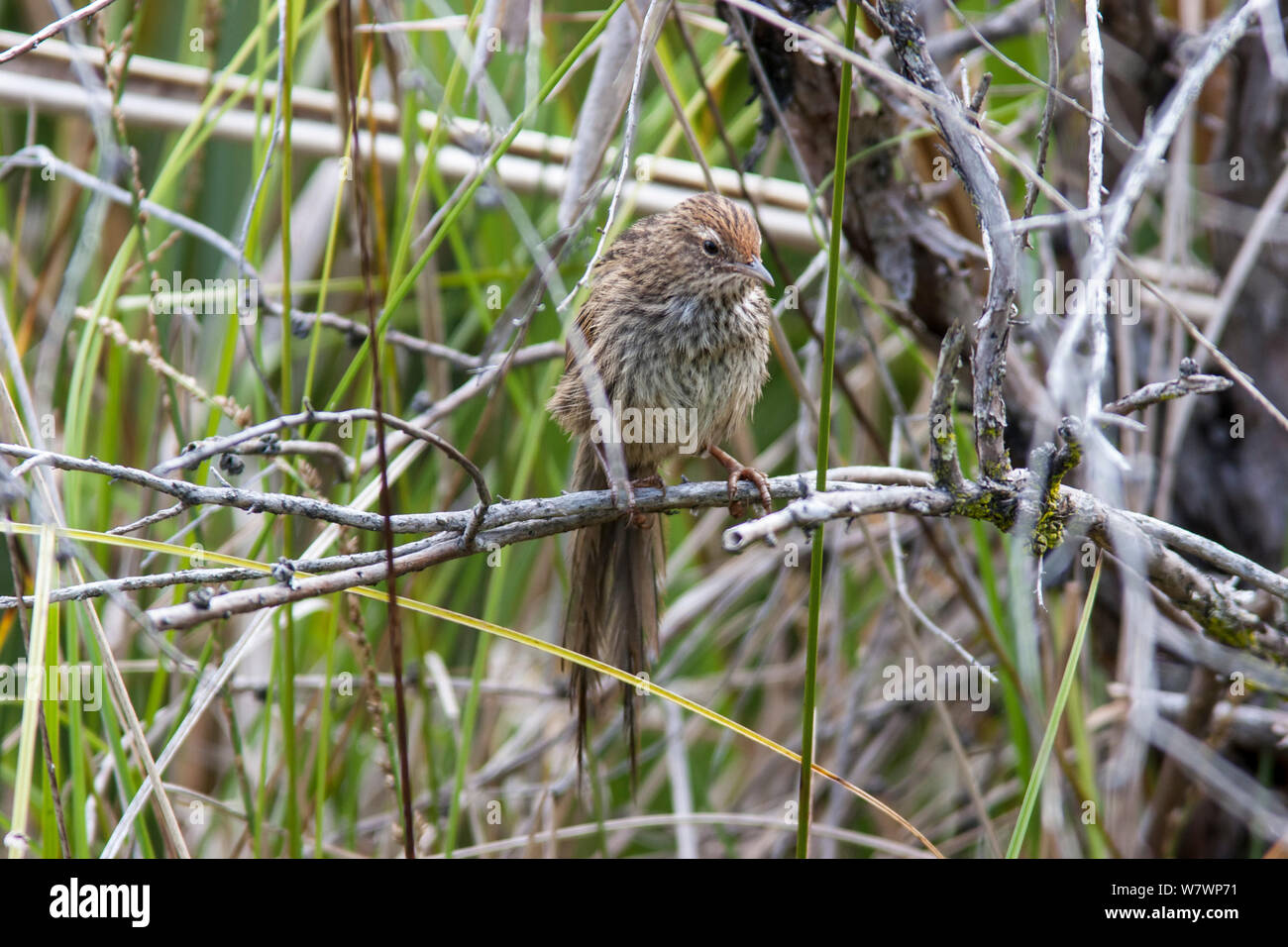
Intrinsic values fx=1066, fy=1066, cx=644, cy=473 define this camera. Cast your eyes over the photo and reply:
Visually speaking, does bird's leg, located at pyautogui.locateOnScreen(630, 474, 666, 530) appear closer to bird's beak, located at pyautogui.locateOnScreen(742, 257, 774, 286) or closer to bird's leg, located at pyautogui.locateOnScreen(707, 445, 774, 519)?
bird's leg, located at pyautogui.locateOnScreen(707, 445, 774, 519)

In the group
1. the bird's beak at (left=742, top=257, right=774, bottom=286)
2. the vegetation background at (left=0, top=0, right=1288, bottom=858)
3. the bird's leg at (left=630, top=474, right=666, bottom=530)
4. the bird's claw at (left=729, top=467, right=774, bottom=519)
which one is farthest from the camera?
the bird's beak at (left=742, top=257, right=774, bottom=286)

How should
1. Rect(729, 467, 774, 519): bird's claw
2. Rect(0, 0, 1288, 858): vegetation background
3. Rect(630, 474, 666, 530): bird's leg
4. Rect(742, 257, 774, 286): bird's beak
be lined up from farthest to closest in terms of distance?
Rect(742, 257, 774, 286): bird's beak → Rect(630, 474, 666, 530): bird's leg → Rect(0, 0, 1288, 858): vegetation background → Rect(729, 467, 774, 519): bird's claw

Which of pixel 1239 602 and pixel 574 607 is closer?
pixel 1239 602

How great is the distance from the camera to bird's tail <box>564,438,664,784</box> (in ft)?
9.93

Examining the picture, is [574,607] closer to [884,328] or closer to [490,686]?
[490,686]

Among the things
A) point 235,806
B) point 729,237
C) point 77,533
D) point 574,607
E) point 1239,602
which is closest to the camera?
point 77,533

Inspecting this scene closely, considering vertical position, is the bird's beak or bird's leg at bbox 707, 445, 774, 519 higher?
the bird's beak

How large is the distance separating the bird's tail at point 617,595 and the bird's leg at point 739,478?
26 centimetres

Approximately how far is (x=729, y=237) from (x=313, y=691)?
2113mm

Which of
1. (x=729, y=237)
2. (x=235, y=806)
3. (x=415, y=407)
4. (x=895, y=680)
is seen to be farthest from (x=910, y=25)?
(x=235, y=806)

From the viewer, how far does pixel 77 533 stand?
73.3 inches

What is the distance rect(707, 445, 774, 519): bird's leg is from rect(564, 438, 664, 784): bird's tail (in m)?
0.26

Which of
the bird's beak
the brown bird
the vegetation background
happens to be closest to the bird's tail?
the brown bird

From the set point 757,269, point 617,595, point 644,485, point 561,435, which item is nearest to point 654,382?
point 644,485
